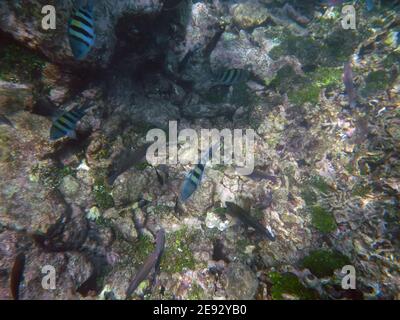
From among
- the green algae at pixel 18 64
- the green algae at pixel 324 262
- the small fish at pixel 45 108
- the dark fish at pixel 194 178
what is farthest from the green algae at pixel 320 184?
the green algae at pixel 18 64

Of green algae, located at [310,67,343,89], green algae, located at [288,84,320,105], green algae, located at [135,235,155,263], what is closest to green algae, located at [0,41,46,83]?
green algae, located at [135,235,155,263]

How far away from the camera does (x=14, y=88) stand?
445 cm

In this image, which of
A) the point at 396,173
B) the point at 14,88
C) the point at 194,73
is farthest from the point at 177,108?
the point at 396,173

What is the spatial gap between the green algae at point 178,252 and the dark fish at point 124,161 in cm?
155

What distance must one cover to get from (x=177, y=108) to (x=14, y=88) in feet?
11.1

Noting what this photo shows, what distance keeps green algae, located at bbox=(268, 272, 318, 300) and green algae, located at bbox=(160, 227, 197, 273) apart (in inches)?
54.7

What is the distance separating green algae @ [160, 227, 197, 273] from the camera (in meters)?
4.48

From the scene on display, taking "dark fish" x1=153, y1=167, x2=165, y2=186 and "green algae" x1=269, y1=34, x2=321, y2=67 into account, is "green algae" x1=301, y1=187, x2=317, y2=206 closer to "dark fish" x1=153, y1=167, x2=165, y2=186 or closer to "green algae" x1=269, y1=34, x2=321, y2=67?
"dark fish" x1=153, y1=167, x2=165, y2=186

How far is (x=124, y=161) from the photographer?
4992 millimetres

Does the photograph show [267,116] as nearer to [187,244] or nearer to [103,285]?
[187,244]

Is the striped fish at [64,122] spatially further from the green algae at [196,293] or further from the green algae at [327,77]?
the green algae at [327,77]

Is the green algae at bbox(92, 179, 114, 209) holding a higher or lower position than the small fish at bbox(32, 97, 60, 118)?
lower

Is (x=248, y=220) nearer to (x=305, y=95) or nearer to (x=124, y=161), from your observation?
(x=124, y=161)

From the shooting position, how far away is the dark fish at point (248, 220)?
471 cm
